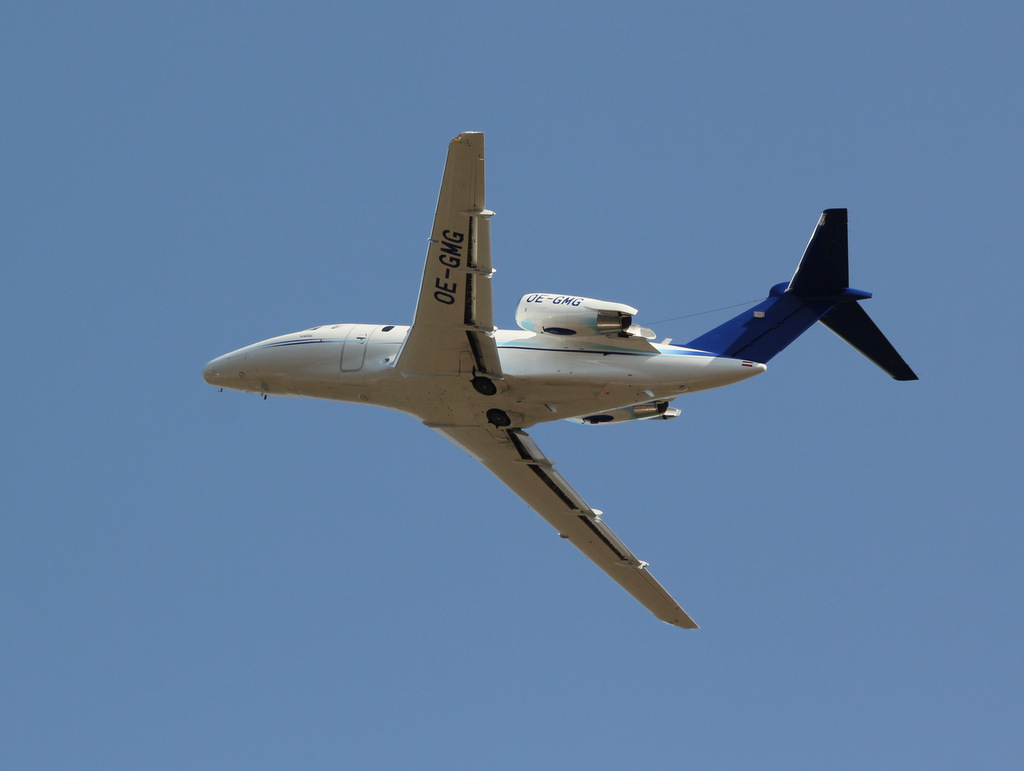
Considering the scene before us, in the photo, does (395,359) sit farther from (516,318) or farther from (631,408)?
(631,408)

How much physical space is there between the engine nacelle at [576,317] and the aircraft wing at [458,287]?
1.42 metres

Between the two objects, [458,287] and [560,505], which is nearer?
[458,287]

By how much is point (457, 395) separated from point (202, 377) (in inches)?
294

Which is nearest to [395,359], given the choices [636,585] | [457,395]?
[457,395]

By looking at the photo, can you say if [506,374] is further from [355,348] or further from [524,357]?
[355,348]

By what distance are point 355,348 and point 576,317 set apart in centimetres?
544

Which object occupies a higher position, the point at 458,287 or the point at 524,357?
the point at 458,287

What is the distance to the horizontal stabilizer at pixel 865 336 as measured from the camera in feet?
99.1

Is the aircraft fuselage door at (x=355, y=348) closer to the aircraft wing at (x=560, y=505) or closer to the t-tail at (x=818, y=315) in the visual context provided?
the aircraft wing at (x=560, y=505)

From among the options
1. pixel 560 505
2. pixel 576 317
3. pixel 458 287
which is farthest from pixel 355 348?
pixel 560 505

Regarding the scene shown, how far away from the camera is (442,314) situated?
26.4 meters

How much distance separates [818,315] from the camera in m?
30.6

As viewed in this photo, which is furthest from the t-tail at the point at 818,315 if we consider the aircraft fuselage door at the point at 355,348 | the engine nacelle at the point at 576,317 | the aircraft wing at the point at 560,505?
the aircraft fuselage door at the point at 355,348

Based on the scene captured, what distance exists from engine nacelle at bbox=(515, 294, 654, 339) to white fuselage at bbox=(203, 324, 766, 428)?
0.69ft
